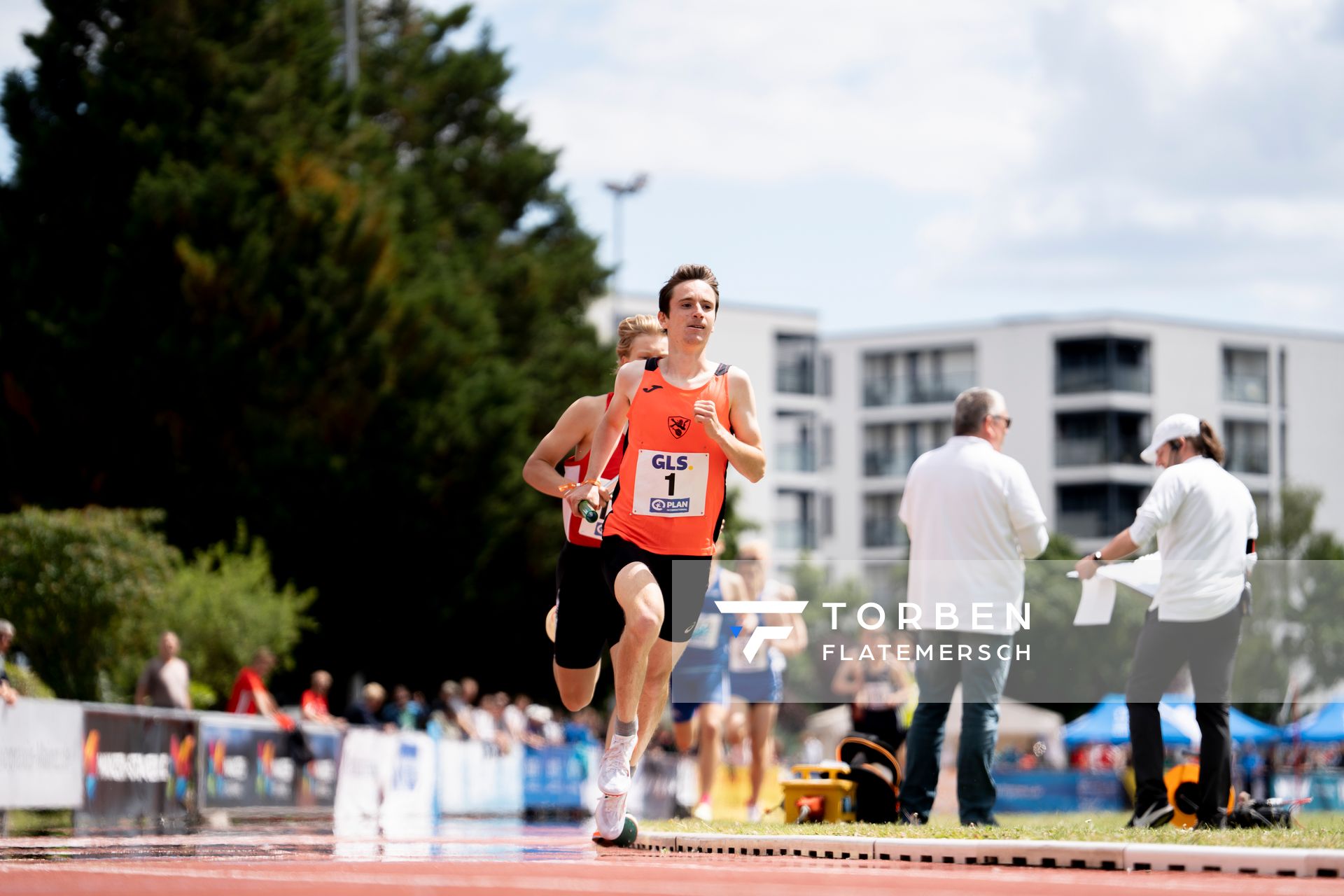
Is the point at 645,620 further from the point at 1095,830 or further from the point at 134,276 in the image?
the point at 134,276

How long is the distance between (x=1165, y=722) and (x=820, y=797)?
205 cm

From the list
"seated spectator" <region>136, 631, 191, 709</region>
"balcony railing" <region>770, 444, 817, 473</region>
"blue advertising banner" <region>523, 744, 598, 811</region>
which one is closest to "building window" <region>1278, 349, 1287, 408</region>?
"balcony railing" <region>770, 444, 817, 473</region>

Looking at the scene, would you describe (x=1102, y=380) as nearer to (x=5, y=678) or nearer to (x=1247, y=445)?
(x=1247, y=445)

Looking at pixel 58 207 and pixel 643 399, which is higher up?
pixel 58 207

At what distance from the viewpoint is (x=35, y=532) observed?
24.8 m

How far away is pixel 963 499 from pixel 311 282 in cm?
2938

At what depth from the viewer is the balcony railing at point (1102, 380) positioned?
9731cm

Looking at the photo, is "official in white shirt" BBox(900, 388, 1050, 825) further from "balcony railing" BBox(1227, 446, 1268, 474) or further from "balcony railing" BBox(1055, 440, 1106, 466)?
"balcony railing" BBox(1227, 446, 1268, 474)

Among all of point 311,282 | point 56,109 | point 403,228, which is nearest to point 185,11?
point 56,109

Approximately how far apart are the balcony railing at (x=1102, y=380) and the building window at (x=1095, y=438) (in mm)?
1125

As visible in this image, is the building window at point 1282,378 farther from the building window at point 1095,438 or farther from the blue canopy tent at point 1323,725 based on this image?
the blue canopy tent at point 1323,725

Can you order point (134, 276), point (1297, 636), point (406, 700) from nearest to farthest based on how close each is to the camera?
1. point (1297, 636)
2. point (406, 700)
3. point (134, 276)

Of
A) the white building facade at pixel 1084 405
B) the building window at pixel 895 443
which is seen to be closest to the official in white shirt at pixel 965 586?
the white building facade at pixel 1084 405

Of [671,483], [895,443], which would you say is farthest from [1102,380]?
[671,483]
